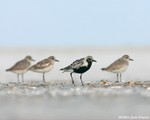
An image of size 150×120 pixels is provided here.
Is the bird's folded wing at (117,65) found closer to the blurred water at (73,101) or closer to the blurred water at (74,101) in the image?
the blurred water at (73,101)


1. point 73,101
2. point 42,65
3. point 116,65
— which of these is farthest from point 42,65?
point 73,101

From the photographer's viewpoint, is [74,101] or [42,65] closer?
[74,101]

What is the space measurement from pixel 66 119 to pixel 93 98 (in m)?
3.40

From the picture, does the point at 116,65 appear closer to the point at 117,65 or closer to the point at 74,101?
the point at 117,65

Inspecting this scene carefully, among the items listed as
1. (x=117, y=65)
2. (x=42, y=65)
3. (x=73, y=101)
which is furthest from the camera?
(x=42, y=65)

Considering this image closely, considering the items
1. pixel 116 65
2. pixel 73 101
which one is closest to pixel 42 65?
pixel 116 65

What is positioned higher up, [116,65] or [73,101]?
[116,65]

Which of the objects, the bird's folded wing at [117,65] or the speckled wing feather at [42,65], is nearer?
the bird's folded wing at [117,65]

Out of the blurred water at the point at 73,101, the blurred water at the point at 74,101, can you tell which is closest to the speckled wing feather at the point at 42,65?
the blurred water at the point at 73,101

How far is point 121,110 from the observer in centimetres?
1681

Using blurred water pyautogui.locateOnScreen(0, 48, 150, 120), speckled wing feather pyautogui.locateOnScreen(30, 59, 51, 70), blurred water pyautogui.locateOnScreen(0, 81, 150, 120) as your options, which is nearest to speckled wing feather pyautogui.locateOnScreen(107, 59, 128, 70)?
blurred water pyautogui.locateOnScreen(0, 48, 150, 120)

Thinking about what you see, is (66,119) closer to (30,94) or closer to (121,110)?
(121,110)

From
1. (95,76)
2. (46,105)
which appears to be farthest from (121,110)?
(95,76)

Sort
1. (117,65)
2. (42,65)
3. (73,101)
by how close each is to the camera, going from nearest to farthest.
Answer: (73,101) → (117,65) → (42,65)
